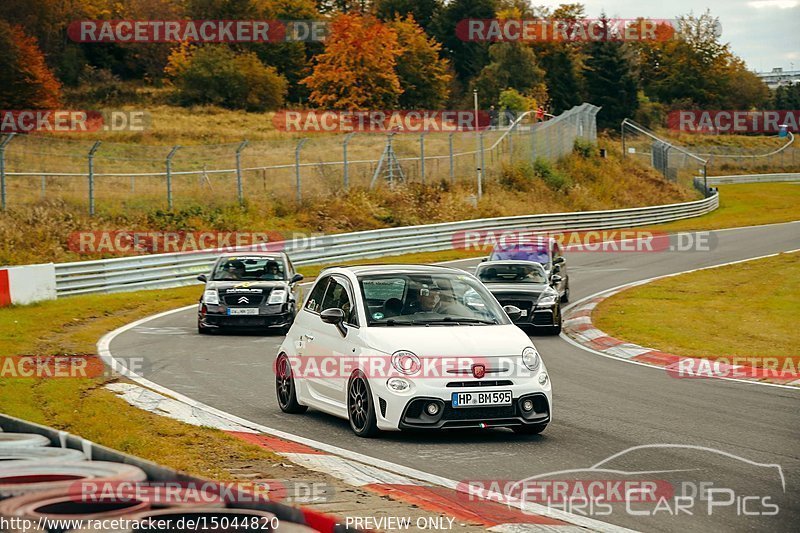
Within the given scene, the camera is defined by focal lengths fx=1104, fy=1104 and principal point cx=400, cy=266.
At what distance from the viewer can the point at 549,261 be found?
2455cm

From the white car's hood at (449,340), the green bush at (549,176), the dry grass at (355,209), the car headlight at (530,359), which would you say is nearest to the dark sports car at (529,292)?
the white car's hood at (449,340)

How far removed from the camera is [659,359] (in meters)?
17.3

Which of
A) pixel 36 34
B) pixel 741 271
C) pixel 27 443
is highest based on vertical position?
pixel 36 34

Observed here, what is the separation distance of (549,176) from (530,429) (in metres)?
46.2

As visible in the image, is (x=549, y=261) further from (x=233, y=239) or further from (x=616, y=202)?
(x=616, y=202)

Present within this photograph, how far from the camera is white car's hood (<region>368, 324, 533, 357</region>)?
9977 mm

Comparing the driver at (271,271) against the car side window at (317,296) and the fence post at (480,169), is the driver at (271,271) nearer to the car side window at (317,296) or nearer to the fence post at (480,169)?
the car side window at (317,296)

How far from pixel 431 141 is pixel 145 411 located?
4374cm

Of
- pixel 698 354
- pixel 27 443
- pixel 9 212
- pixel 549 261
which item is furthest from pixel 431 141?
pixel 27 443

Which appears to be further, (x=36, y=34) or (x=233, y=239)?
(x=36, y=34)

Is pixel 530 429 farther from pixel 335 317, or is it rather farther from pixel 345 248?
pixel 345 248

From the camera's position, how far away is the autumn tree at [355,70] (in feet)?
233

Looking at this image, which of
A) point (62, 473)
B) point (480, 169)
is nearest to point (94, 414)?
point (62, 473)

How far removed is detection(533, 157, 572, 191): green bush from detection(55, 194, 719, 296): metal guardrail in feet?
17.0
